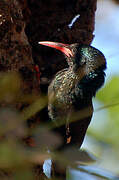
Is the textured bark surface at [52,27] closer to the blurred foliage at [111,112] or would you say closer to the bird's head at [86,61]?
the bird's head at [86,61]

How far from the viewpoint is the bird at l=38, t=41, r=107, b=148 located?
3.46 meters

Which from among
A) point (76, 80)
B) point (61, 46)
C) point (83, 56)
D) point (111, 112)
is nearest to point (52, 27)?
point (61, 46)

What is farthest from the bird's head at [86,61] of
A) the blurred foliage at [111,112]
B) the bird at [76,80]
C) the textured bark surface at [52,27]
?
the blurred foliage at [111,112]

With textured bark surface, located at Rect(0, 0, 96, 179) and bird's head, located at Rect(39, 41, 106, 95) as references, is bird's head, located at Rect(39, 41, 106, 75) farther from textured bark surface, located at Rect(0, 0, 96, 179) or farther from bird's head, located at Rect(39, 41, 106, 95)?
textured bark surface, located at Rect(0, 0, 96, 179)

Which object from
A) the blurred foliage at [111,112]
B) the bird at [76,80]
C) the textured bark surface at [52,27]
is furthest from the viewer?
the textured bark surface at [52,27]

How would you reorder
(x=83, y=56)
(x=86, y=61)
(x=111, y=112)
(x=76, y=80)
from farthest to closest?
(x=83, y=56) → (x=86, y=61) → (x=76, y=80) → (x=111, y=112)

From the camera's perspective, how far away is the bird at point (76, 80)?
3.46m

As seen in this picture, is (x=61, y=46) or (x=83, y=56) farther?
(x=83, y=56)

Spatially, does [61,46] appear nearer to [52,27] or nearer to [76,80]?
[52,27]

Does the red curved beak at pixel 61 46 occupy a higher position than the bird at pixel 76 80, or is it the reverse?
the red curved beak at pixel 61 46

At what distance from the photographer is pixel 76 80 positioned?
3.73 meters

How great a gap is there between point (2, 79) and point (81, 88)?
8.00 ft

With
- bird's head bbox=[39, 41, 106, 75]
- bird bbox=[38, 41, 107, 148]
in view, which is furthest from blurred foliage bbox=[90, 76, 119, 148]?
bird's head bbox=[39, 41, 106, 75]

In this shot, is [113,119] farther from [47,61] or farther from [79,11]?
[79,11]
